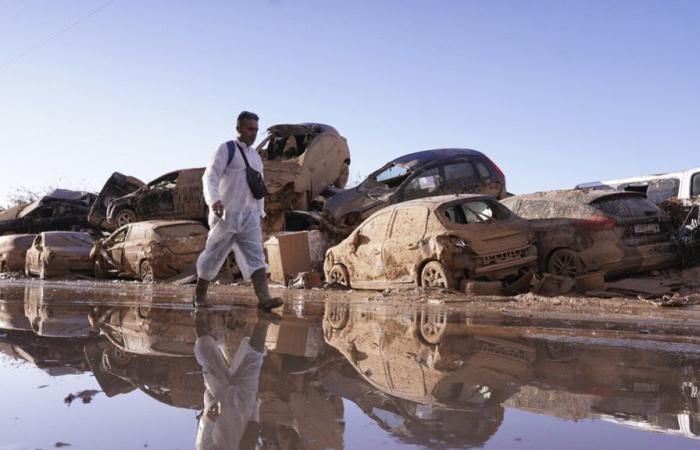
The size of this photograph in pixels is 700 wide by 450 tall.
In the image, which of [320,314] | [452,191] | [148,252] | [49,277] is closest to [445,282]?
[320,314]

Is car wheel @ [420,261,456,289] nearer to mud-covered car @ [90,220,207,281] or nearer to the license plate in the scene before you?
the license plate

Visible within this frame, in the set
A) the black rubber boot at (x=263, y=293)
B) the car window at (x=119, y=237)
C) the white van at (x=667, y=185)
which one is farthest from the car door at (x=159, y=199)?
the black rubber boot at (x=263, y=293)

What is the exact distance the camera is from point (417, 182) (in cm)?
1419

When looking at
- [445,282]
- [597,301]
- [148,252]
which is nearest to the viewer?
[597,301]

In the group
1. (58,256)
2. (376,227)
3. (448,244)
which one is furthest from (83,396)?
(58,256)

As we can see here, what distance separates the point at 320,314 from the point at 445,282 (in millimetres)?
3048

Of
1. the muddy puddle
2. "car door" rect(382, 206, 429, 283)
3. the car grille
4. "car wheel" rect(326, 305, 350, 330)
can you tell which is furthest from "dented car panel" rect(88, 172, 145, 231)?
the muddy puddle

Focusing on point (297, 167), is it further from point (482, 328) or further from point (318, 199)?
point (482, 328)

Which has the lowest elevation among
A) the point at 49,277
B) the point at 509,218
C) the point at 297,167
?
the point at 49,277

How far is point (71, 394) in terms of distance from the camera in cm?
315

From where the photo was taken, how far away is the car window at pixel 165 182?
62.6 ft

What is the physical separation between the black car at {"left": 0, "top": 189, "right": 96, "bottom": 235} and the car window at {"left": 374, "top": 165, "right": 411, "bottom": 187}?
49.7 feet

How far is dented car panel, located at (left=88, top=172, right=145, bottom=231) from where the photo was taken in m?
22.2

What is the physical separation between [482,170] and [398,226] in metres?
4.40
